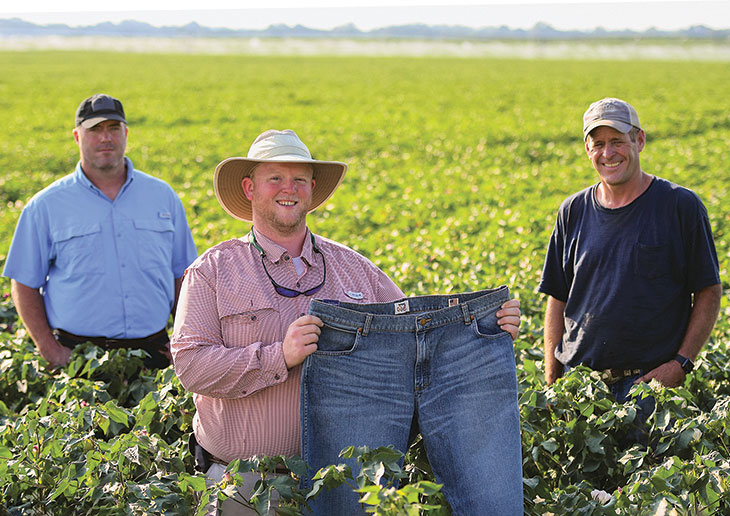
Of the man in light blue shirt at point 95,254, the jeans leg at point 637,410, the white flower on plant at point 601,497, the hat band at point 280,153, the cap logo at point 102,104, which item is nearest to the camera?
the white flower on plant at point 601,497

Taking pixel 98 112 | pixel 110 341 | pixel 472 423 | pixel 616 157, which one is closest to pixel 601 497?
pixel 472 423

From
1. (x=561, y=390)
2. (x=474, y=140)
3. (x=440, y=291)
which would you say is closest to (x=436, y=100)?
(x=474, y=140)

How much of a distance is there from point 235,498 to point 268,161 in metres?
1.22

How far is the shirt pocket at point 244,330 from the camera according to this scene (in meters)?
→ 2.78

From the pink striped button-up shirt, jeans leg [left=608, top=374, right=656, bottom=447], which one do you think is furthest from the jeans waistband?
jeans leg [left=608, top=374, right=656, bottom=447]

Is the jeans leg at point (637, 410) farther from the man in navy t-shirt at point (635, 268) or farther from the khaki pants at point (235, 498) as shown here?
the khaki pants at point (235, 498)

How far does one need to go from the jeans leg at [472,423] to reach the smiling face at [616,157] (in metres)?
1.39

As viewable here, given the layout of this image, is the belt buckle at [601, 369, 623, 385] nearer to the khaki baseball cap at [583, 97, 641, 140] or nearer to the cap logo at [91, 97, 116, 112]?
the khaki baseball cap at [583, 97, 641, 140]

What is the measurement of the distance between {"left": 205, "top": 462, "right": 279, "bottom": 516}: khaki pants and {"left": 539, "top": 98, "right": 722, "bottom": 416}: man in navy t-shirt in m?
1.87

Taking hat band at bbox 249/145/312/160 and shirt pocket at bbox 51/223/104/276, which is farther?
shirt pocket at bbox 51/223/104/276

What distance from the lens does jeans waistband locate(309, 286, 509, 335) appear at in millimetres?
2615

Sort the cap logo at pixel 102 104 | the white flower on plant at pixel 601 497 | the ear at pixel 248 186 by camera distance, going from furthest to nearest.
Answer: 1. the cap logo at pixel 102 104
2. the ear at pixel 248 186
3. the white flower on plant at pixel 601 497

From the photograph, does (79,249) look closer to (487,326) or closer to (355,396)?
(355,396)

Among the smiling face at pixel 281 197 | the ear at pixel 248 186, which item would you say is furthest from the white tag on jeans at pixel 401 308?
the ear at pixel 248 186
